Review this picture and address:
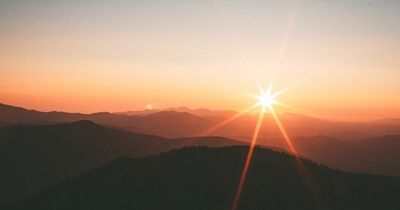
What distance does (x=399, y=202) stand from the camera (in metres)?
23.4

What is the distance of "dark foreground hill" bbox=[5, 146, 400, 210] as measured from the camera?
66.4 ft

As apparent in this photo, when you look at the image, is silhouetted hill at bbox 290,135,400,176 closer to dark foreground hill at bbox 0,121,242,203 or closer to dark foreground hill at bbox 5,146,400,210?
dark foreground hill at bbox 0,121,242,203

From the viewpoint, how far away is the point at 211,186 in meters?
21.3

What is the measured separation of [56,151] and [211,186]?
36716 millimetres

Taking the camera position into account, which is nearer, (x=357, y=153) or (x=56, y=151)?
(x=56, y=151)

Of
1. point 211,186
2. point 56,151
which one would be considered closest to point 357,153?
point 56,151

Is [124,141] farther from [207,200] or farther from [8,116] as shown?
[8,116]

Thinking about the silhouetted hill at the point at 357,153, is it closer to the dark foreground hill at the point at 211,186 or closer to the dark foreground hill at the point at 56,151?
the dark foreground hill at the point at 56,151

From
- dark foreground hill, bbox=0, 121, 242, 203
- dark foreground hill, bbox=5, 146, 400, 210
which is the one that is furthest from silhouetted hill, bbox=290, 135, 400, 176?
dark foreground hill, bbox=5, 146, 400, 210

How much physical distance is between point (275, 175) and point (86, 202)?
11.6 meters

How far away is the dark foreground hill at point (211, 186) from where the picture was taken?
66.4 ft

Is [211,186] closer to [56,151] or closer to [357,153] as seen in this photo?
[56,151]

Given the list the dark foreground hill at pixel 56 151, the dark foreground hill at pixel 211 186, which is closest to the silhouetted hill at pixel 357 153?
the dark foreground hill at pixel 56 151

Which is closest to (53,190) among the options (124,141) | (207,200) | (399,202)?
(207,200)
